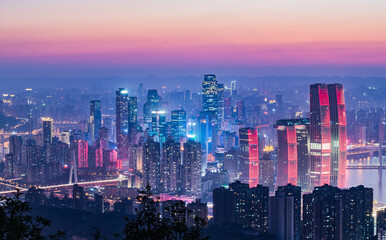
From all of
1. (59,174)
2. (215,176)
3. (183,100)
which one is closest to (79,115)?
(183,100)

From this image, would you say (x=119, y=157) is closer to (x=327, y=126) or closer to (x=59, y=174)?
(x=59, y=174)

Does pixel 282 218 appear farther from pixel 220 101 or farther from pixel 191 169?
pixel 220 101

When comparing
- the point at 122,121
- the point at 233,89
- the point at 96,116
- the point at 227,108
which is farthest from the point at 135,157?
the point at 233,89

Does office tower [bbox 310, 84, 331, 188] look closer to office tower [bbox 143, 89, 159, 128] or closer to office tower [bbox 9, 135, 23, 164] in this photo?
office tower [bbox 143, 89, 159, 128]

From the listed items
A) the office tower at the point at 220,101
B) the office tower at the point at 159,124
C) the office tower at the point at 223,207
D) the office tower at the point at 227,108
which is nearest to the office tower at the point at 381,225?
the office tower at the point at 223,207

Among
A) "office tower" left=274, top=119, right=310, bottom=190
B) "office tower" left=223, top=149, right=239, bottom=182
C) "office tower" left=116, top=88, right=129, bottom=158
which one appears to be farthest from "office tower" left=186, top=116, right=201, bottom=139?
"office tower" left=274, top=119, right=310, bottom=190

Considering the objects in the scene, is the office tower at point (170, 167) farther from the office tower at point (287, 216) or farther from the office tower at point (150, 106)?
the office tower at point (150, 106)
